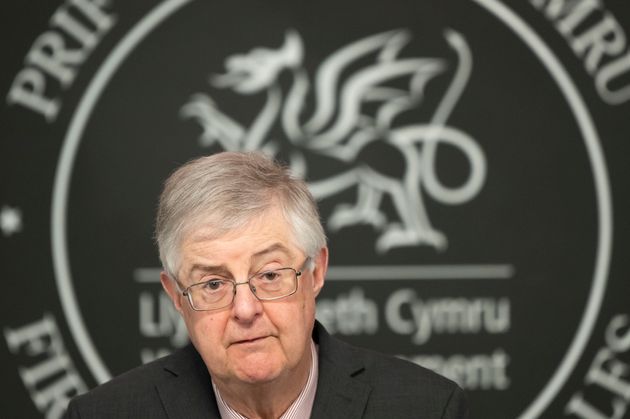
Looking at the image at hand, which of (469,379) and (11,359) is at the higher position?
(11,359)

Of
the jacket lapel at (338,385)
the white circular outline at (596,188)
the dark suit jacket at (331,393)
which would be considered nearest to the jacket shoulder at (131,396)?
the dark suit jacket at (331,393)

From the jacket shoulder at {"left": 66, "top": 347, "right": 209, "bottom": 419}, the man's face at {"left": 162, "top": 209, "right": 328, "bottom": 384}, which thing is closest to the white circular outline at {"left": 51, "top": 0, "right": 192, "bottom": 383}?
the jacket shoulder at {"left": 66, "top": 347, "right": 209, "bottom": 419}

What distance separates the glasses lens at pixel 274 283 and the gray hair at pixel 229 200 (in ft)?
0.24

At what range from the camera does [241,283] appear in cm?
213

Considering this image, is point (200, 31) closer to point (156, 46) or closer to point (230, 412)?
point (156, 46)

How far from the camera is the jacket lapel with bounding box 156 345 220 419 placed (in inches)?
93.6

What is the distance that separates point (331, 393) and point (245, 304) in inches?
15.6

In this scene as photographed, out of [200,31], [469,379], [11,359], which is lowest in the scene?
[469,379]

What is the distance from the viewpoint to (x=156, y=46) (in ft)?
11.7

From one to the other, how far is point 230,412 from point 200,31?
1627mm

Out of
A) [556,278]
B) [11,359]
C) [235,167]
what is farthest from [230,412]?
[556,278]

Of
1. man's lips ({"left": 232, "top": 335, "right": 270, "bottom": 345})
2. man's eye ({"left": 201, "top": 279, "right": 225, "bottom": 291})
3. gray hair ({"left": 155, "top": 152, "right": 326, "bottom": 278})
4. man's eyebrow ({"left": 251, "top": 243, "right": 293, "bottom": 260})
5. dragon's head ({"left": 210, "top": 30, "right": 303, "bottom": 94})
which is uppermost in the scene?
dragon's head ({"left": 210, "top": 30, "right": 303, "bottom": 94})

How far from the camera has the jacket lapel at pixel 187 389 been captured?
2.38 meters

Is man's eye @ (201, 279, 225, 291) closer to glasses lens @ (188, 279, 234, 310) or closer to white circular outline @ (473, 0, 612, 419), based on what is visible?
glasses lens @ (188, 279, 234, 310)
